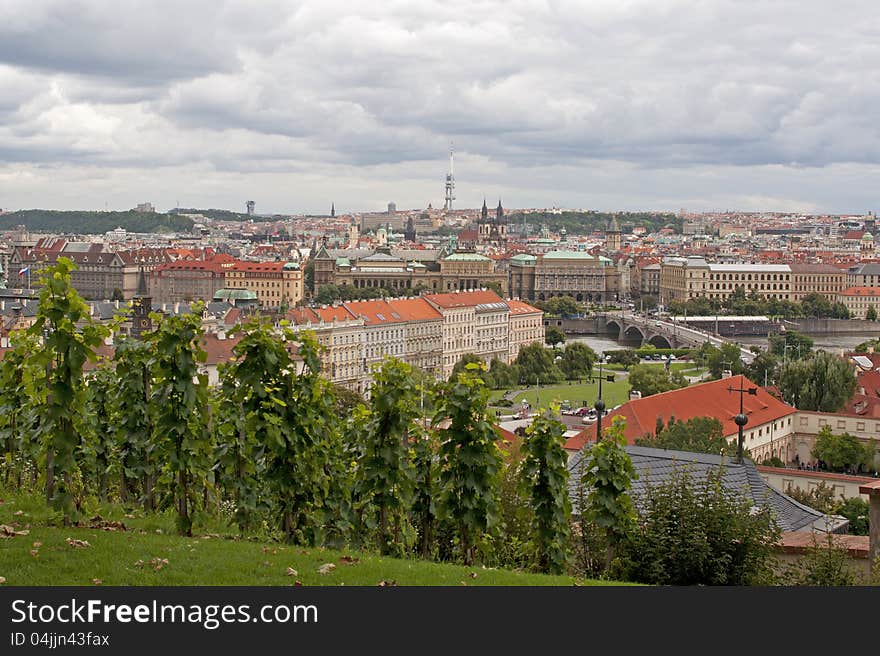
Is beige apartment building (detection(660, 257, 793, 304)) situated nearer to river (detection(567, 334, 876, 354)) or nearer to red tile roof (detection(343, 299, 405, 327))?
river (detection(567, 334, 876, 354))

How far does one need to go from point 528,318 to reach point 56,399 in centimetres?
8636

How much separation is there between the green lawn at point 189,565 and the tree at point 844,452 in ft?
101

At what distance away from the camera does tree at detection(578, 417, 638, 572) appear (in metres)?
17.2

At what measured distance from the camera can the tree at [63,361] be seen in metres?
14.7

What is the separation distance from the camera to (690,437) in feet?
123

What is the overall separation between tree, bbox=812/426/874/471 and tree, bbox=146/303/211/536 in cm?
2920

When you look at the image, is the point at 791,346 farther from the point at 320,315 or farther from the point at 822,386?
the point at 822,386

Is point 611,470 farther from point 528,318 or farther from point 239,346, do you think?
point 528,318

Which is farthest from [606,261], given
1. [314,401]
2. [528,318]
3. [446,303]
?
[314,401]

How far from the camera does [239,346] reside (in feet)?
57.2

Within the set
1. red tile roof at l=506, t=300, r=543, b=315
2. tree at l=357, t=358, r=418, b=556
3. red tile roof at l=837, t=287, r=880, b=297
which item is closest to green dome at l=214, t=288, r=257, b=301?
red tile roof at l=506, t=300, r=543, b=315

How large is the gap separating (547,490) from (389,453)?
2179 millimetres
